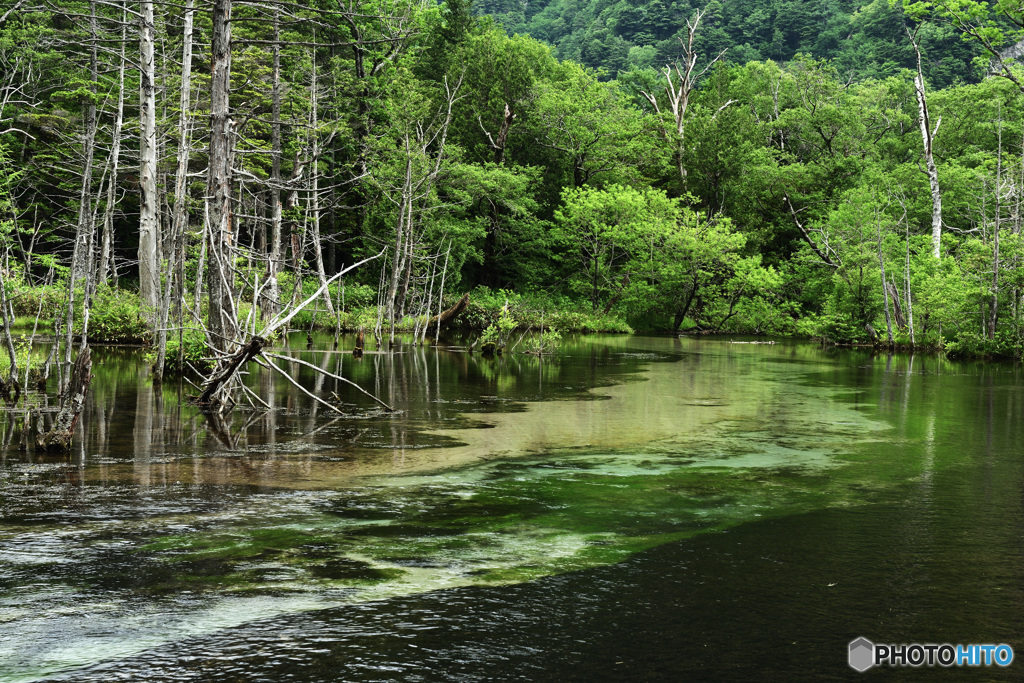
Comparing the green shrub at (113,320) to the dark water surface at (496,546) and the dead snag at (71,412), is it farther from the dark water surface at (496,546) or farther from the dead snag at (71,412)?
the dead snag at (71,412)

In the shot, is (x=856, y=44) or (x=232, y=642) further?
(x=856, y=44)

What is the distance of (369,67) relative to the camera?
4634cm

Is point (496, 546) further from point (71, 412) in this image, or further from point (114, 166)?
point (114, 166)

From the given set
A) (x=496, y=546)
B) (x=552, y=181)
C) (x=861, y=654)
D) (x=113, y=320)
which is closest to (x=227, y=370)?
(x=496, y=546)

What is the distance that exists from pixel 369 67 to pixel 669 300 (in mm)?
20340

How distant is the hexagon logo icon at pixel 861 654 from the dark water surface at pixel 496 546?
0.22ft

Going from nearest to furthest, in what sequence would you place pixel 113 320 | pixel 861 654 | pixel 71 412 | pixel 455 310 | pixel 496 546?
pixel 861 654 < pixel 496 546 < pixel 71 412 < pixel 113 320 < pixel 455 310

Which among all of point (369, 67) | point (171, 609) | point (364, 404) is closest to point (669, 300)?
point (369, 67)

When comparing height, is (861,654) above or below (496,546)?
below

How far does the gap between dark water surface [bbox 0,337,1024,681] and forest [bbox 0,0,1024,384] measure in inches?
633

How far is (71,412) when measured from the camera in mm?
9422

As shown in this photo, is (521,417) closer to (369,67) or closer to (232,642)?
(232,642)

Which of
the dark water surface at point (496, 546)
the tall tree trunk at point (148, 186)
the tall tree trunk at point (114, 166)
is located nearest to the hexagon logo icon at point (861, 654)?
the dark water surface at point (496, 546)

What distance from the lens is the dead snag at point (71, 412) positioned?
9.33 metres
